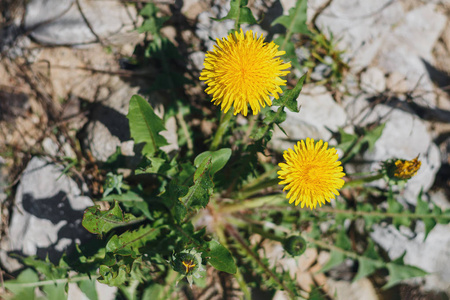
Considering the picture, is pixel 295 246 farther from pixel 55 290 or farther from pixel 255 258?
pixel 55 290

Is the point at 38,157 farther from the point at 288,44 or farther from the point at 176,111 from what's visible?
the point at 288,44

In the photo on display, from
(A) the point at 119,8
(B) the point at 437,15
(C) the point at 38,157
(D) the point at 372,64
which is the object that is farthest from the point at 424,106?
(C) the point at 38,157

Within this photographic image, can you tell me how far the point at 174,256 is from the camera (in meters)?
2.08

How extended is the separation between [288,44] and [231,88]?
4.26ft

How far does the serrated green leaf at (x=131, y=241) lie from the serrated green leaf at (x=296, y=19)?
209 centimetres

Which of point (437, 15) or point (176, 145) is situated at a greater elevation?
point (437, 15)

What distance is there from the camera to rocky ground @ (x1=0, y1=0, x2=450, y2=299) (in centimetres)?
313

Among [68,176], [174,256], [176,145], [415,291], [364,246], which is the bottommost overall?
[415,291]

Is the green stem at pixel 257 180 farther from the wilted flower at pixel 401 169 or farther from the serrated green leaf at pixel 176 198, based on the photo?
the wilted flower at pixel 401 169

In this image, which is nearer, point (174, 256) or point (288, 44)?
point (174, 256)

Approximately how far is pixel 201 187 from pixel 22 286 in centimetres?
196

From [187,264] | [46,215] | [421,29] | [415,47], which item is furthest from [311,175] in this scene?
[421,29]

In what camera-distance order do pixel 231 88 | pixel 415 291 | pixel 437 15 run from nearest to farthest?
pixel 231 88 → pixel 415 291 → pixel 437 15

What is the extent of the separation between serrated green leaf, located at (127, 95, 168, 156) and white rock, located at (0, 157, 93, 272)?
0.90m
